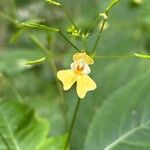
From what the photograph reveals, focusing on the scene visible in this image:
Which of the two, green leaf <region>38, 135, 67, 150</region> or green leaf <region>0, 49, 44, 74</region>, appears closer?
green leaf <region>38, 135, 67, 150</region>

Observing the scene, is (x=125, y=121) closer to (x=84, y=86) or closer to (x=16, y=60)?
(x=84, y=86)

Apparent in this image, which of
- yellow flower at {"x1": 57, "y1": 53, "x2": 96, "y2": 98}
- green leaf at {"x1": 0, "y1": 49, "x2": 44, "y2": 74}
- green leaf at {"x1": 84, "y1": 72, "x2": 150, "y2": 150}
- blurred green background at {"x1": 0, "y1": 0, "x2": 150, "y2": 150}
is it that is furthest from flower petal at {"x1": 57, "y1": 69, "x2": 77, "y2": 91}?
green leaf at {"x1": 0, "y1": 49, "x2": 44, "y2": 74}

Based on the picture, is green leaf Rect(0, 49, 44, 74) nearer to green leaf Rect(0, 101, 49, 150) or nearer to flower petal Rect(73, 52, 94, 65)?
green leaf Rect(0, 101, 49, 150)

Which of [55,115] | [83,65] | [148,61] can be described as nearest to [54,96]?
[55,115]

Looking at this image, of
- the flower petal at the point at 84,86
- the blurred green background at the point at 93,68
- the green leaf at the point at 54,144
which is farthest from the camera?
the blurred green background at the point at 93,68

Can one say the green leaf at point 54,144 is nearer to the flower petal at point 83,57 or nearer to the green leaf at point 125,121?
the green leaf at point 125,121

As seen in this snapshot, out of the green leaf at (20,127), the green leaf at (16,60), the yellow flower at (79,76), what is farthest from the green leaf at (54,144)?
the green leaf at (16,60)

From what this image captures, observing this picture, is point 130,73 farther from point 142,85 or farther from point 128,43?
point 142,85
